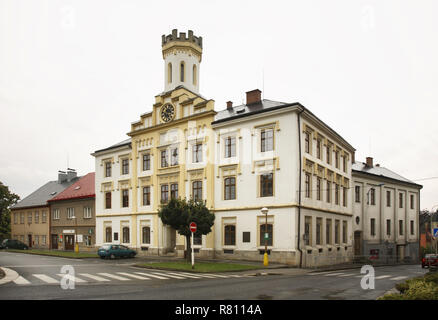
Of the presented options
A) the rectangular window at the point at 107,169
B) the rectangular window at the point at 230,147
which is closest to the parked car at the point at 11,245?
the rectangular window at the point at 107,169

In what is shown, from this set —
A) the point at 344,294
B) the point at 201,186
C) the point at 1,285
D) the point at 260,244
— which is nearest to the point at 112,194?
the point at 201,186

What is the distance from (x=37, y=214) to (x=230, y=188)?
35.5m

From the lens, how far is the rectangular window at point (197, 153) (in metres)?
33.2

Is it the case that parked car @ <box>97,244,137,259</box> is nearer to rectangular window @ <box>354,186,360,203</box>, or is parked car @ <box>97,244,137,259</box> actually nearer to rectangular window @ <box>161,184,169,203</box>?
rectangular window @ <box>161,184,169,203</box>

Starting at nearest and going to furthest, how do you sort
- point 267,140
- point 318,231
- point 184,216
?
point 184,216
point 267,140
point 318,231

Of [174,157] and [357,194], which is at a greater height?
[174,157]

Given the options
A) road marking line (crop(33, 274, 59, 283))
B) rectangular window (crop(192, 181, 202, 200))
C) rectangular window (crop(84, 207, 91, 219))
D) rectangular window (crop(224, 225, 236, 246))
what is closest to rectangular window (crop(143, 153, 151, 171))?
rectangular window (crop(192, 181, 202, 200))

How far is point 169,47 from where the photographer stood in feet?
132

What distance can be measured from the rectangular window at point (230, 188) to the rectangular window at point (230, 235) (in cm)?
236

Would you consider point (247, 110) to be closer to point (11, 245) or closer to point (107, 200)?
point (107, 200)

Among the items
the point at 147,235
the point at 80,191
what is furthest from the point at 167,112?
the point at 80,191

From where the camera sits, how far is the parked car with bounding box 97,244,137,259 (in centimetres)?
3212

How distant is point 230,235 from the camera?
30719 mm
